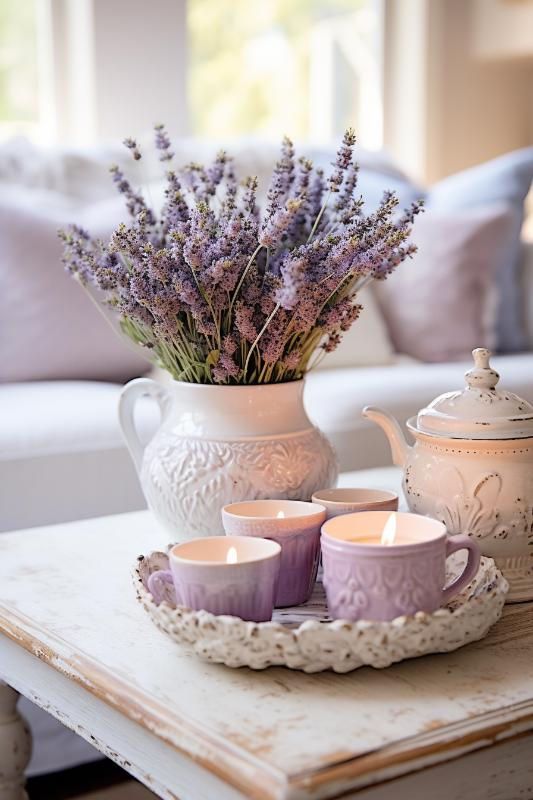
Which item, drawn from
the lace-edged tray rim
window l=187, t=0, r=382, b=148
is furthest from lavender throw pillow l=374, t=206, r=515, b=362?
the lace-edged tray rim

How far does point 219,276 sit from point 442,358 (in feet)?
5.06

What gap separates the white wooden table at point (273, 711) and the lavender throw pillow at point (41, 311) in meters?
1.17

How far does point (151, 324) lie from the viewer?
3.42ft

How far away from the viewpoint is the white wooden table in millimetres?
667

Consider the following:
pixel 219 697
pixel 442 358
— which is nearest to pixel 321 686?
pixel 219 697

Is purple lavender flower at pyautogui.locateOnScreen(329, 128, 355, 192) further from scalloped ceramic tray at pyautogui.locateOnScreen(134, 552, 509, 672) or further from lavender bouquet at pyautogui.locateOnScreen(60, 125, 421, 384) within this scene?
scalloped ceramic tray at pyautogui.locateOnScreen(134, 552, 509, 672)

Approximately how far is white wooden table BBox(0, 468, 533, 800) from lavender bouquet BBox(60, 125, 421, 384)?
262mm

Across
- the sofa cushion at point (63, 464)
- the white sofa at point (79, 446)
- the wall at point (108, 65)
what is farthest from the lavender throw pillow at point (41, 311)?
the wall at point (108, 65)

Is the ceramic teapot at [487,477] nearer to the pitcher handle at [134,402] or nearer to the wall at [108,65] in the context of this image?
the pitcher handle at [134,402]

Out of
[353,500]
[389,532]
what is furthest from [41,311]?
[389,532]

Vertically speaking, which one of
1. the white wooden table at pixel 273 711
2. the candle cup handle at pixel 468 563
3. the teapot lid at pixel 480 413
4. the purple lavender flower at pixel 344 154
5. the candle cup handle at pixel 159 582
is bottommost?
the white wooden table at pixel 273 711

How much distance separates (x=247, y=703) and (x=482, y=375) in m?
0.41

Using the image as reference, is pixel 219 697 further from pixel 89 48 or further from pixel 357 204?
pixel 89 48

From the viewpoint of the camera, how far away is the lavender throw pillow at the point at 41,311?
209cm
